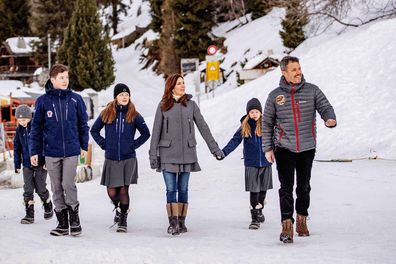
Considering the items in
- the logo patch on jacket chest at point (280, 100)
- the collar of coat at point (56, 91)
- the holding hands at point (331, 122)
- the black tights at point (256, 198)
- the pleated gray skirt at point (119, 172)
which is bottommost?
the black tights at point (256, 198)

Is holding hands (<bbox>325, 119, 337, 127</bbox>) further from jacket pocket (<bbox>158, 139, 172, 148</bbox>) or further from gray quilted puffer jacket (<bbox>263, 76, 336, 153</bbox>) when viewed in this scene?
jacket pocket (<bbox>158, 139, 172, 148</bbox>)

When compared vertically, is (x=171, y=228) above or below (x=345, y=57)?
below

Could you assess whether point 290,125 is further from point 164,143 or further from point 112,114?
point 112,114

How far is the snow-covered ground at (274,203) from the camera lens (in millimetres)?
5141

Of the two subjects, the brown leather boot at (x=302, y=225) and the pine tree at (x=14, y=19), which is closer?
the brown leather boot at (x=302, y=225)

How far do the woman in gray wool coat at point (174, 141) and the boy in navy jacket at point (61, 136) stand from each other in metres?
0.82

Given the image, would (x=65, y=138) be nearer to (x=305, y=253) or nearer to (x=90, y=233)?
(x=90, y=233)

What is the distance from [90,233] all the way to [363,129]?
375 inches

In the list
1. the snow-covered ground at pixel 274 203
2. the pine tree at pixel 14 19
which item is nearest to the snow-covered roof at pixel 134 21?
the pine tree at pixel 14 19

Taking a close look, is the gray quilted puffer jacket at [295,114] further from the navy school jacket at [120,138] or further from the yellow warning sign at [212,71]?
the yellow warning sign at [212,71]

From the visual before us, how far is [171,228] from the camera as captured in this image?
22.2 feet

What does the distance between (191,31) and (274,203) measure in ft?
130

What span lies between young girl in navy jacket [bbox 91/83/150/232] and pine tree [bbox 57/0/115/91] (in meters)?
40.2

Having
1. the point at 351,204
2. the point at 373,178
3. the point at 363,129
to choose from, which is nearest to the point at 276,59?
the point at 363,129
